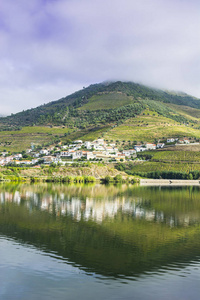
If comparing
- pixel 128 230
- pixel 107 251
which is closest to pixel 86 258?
pixel 107 251

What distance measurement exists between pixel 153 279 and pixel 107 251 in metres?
5.32

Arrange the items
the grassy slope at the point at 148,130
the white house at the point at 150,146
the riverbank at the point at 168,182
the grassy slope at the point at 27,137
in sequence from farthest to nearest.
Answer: the grassy slope at the point at 27,137 → the grassy slope at the point at 148,130 → the white house at the point at 150,146 → the riverbank at the point at 168,182

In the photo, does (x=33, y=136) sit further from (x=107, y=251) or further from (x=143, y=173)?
(x=107, y=251)

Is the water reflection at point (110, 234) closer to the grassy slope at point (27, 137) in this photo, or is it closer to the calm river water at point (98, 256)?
the calm river water at point (98, 256)

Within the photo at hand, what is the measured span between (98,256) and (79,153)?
11348cm

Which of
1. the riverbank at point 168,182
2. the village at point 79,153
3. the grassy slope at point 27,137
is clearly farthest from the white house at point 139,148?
the grassy slope at point 27,137

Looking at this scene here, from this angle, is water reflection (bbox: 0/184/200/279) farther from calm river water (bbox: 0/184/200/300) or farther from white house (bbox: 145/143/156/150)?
white house (bbox: 145/143/156/150)

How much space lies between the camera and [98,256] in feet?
66.8

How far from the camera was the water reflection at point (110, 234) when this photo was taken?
63.8 feet

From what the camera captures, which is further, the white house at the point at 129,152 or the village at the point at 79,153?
the white house at the point at 129,152

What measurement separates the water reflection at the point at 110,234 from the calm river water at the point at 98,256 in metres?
0.06

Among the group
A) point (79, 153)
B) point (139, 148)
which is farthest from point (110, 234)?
point (139, 148)

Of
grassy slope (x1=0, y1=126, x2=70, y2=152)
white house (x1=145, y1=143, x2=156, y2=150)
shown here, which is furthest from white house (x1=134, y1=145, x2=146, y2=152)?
grassy slope (x1=0, y1=126, x2=70, y2=152)

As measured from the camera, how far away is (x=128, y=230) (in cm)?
2852
